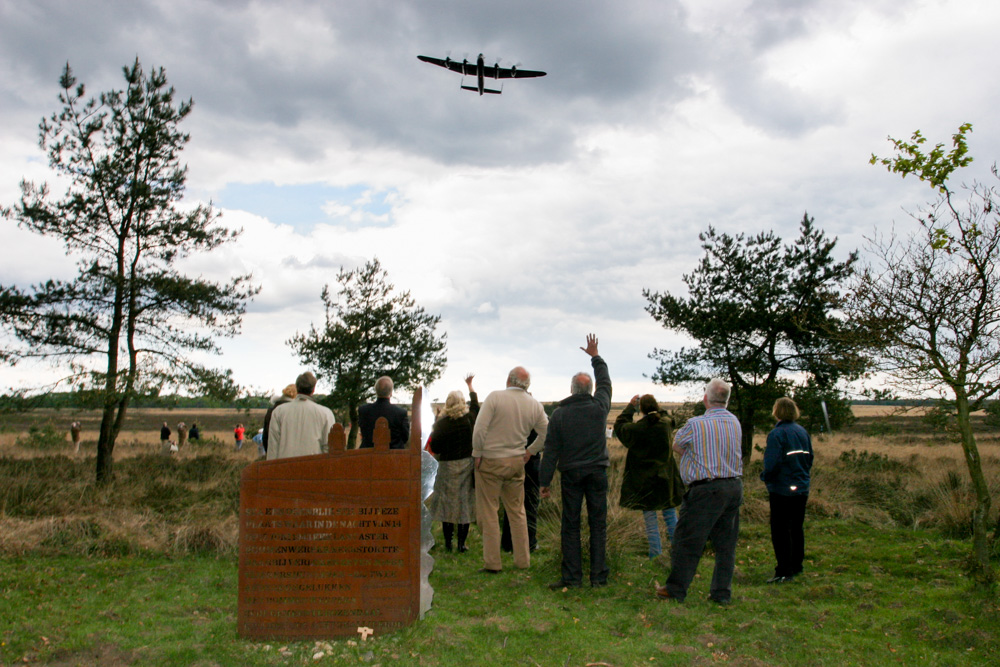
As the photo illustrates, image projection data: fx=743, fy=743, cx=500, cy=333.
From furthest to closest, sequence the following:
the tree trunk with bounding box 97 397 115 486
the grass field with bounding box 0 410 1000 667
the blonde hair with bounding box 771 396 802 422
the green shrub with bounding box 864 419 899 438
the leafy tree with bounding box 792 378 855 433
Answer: the leafy tree with bounding box 792 378 855 433 < the tree trunk with bounding box 97 397 115 486 < the green shrub with bounding box 864 419 899 438 < the blonde hair with bounding box 771 396 802 422 < the grass field with bounding box 0 410 1000 667

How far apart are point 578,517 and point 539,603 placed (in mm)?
810

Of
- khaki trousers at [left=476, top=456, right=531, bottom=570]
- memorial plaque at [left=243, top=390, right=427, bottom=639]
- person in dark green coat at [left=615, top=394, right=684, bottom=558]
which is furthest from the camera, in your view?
person in dark green coat at [left=615, top=394, right=684, bottom=558]

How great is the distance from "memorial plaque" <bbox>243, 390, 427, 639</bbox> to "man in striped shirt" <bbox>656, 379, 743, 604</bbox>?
89.8 inches

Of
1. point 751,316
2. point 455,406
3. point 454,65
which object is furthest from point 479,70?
point 455,406

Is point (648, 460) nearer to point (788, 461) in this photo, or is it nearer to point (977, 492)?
point (788, 461)

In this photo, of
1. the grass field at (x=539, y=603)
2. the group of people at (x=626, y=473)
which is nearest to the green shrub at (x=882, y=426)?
the grass field at (x=539, y=603)

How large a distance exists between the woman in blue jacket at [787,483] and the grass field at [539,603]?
0.99 feet

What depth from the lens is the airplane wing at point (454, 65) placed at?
2856 cm

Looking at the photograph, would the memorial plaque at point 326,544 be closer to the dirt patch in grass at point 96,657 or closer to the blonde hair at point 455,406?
the dirt patch in grass at point 96,657

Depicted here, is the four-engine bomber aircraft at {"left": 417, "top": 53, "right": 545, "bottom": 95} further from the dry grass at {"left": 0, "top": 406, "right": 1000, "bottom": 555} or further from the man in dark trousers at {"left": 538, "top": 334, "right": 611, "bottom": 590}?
the man in dark trousers at {"left": 538, "top": 334, "right": 611, "bottom": 590}

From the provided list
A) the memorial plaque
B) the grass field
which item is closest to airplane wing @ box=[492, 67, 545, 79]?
the grass field

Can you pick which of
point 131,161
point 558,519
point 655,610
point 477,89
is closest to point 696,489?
point 655,610

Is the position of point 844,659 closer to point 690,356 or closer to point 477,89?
point 690,356

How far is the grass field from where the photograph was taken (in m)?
4.61
